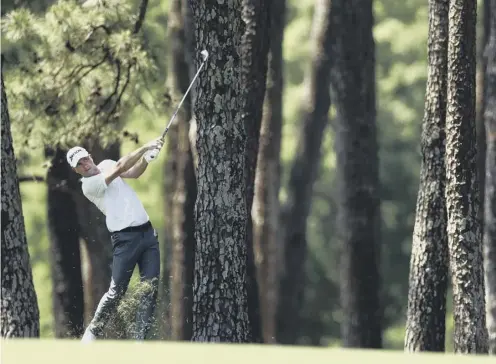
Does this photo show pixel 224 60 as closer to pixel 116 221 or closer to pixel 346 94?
pixel 116 221

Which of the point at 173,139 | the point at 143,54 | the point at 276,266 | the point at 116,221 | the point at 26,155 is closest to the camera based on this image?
the point at 116,221

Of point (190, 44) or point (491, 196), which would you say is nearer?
point (491, 196)

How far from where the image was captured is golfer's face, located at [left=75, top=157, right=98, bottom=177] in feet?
40.8

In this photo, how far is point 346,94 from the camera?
17.9 meters

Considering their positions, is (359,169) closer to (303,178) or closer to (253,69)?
(253,69)

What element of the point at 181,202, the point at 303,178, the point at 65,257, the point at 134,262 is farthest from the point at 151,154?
the point at 303,178

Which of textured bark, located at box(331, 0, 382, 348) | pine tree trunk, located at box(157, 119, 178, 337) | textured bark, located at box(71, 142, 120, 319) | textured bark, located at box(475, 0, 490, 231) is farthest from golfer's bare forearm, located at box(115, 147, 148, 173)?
textured bark, located at box(475, 0, 490, 231)

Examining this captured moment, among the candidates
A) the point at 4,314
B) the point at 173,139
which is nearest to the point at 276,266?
the point at 173,139

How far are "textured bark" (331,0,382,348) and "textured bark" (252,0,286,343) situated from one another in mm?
1997

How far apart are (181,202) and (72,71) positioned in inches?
124

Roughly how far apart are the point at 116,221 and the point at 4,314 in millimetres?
1429

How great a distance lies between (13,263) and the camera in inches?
508

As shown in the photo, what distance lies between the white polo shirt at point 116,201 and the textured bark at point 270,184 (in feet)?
→ 24.3

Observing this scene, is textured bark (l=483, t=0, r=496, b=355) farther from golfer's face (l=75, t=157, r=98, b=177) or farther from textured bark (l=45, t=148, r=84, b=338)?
golfer's face (l=75, t=157, r=98, b=177)
